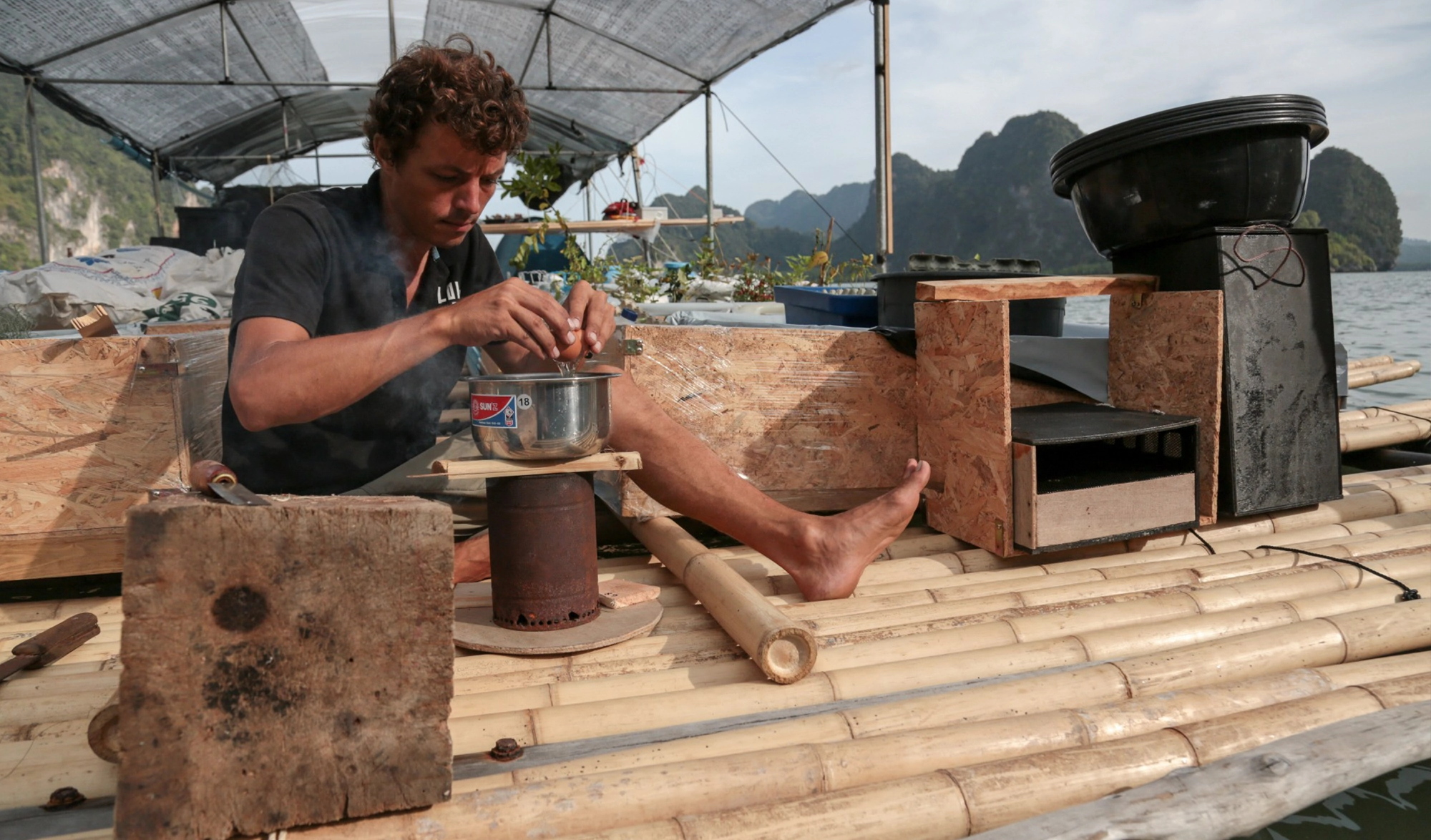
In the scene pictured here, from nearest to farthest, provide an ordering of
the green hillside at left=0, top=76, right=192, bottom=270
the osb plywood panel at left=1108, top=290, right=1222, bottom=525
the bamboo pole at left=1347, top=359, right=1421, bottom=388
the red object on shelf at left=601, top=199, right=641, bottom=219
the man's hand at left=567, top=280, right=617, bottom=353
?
the man's hand at left=567, top=280, right=617, bottom=353, the osb plywood panel at left=1108, top=290, right=1222, bottom=525, the bamboo pole at left=1347, top=359, right=1421, bottom=388, the red object on shelf at left=601, top=199, right=641, bottom=219, the green hillside at left=0, top=76, right=192, bottom=270

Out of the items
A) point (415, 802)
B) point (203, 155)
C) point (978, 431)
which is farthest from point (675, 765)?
point (203, 155)

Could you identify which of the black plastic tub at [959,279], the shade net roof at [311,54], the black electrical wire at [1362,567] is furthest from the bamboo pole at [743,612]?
the shade net roof at [311,54]

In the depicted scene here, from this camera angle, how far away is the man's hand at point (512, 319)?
194 cm

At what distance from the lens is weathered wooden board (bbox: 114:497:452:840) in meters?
1.18

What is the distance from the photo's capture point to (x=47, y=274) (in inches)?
235

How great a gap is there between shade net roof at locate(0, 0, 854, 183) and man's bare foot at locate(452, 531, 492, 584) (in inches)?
186

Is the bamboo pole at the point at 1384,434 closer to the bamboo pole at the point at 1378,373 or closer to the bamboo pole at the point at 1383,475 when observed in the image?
the bamboo pole at the point at 1383,475

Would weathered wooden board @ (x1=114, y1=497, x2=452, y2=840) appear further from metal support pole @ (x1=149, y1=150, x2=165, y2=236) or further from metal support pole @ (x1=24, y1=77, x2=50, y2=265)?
metal support pole @ (x1=149, y1=150, x2=165, y2=236)

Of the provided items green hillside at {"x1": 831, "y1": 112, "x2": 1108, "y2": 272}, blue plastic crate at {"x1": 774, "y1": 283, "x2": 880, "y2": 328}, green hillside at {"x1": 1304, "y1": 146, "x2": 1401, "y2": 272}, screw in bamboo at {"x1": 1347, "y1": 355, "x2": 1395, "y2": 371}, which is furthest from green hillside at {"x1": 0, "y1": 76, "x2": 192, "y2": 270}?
green hillside at {"x1": 1304, "y1": 146, "x2": 1401, "y2": 272}

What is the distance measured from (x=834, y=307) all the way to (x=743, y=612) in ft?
7.29

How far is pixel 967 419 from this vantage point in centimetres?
274

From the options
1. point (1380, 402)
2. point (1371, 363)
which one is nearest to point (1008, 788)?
point (1371, 363)

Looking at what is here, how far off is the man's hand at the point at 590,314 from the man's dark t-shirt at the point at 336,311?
2.07 ft

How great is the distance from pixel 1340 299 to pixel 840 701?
3886 centimetres
